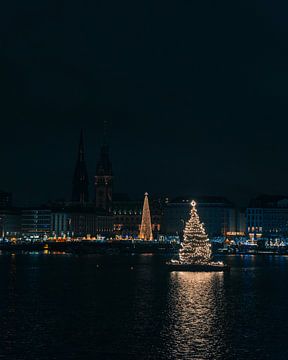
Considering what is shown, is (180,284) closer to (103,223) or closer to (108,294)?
(108,294)

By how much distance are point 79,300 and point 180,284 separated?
1090 centimetres

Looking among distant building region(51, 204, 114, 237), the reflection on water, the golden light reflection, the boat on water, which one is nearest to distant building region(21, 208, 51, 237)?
distant building region(51, 204, 114, 237)

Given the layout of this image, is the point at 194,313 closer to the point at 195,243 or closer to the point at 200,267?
the point at 195,243

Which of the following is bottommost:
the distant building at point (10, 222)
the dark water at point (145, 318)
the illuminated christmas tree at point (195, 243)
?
the dark water at point (145, 318)

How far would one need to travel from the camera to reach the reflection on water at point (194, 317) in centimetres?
3253

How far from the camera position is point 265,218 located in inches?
7146

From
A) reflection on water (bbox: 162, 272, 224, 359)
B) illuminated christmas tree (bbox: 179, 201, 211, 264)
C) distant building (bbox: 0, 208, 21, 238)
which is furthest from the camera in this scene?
distant building (bbox: 0, 208, 21, 238)

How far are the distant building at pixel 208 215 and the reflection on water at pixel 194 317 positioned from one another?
392 ft

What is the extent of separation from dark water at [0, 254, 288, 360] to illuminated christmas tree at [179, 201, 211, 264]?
262 centimetres

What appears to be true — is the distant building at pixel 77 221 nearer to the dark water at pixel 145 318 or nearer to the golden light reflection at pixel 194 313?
the dark water at pixel 145 318

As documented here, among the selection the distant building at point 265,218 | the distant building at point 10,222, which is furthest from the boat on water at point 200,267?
the distant building at point 10,222

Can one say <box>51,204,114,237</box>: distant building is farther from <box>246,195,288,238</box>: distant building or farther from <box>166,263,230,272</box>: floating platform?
<box>166,263,230,272</box>: floating platform

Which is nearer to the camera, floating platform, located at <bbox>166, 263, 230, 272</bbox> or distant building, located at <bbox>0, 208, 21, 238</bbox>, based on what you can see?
floating platform, located at <bbox>166, 263, 230, 272</bbox>

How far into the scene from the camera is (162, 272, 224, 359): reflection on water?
32531mm
